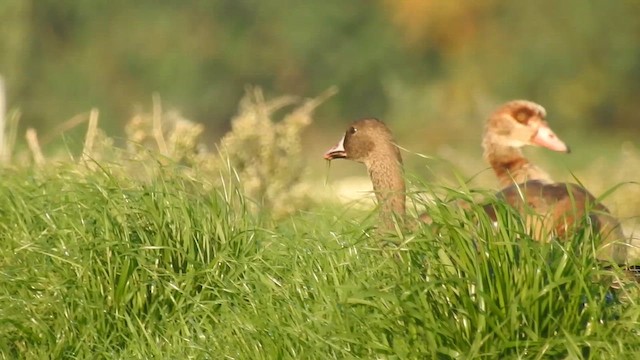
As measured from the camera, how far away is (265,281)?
595 centimetres

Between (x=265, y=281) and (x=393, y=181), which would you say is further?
(x=393, y=181)

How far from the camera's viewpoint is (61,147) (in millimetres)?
10445

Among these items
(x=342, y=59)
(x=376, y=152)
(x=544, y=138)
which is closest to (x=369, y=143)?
(x=376, y=152)

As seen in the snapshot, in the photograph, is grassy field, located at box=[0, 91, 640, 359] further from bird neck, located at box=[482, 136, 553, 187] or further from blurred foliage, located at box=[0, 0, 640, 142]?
blurred foliage, located at box=[0, 0, 640, 142]

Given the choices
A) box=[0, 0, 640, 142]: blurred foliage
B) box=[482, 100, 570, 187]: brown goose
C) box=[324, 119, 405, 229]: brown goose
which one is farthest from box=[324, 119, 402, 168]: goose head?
box=[0, 0, 640, 142]: blurred foliage

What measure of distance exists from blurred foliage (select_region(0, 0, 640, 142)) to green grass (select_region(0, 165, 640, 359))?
15.4 meters

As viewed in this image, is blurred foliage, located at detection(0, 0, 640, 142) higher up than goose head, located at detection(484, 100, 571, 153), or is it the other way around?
blurred foliage, located at detection(0, 0, 640, 142)

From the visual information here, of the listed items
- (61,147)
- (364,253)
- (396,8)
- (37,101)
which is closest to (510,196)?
(364,253)

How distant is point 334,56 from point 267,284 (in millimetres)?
18651

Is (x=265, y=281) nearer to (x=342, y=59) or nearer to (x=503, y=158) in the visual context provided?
(x=503, y=158)

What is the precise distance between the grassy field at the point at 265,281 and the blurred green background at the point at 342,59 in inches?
592

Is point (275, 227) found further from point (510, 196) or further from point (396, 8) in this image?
point (396, 8)

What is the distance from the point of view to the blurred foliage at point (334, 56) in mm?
23062

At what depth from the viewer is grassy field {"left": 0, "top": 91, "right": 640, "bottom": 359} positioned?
5.30 m
